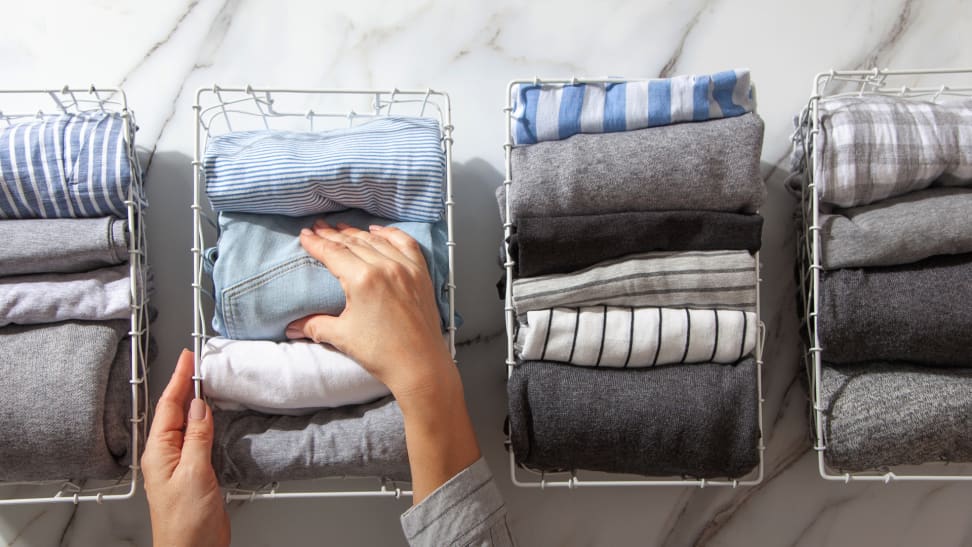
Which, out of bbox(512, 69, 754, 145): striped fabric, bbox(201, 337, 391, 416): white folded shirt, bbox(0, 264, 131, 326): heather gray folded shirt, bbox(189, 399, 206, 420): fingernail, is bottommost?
bbox(189, 399, 206, 420): fingernail

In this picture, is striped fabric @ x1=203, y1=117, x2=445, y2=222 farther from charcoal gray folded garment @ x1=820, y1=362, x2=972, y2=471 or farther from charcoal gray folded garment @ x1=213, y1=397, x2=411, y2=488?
charcoal gray folded garment @ x1=820, y1=362, x2=972, y2=471

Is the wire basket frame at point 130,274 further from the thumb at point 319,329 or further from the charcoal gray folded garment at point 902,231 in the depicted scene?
the charcoal gray folded garment at point 902,231

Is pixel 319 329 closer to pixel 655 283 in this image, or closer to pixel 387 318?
pixel 387 318

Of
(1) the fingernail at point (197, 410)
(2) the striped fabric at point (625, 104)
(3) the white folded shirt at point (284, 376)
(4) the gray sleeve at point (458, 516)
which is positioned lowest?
(4) the gray sleeve at point (458, 516)

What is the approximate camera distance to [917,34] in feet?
3.34

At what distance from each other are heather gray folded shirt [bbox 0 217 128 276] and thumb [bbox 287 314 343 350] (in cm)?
25

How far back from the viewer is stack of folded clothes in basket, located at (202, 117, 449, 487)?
0.82 meters

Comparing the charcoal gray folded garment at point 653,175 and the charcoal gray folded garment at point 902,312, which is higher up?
the charcoal gray folded garment at point 653,175

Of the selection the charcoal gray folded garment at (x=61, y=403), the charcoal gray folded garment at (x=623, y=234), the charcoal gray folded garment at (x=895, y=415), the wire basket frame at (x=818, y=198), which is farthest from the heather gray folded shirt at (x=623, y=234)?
the charcoal gray folded garment at (x=61, y=403)

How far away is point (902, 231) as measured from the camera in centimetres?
83

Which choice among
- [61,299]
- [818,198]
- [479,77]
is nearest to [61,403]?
[61,299]

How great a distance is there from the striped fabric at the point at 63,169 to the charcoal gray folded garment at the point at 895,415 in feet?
3.18

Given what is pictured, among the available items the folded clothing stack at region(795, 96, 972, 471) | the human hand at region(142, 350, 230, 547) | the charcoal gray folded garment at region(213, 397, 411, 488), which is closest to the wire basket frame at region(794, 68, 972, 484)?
the folded clothing stack at region(795, 96, 972, 471)

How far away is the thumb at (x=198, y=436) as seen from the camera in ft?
2.64
